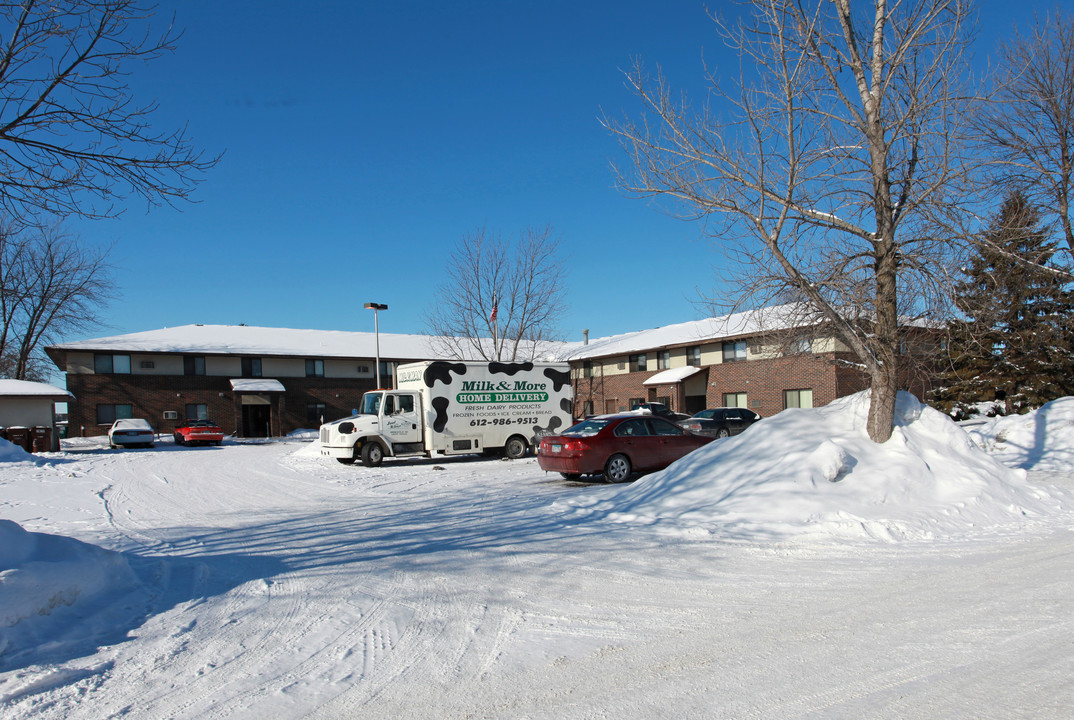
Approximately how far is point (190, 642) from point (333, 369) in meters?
44.2

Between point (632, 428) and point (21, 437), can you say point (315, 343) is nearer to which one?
point (21, 437)

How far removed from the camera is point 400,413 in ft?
68.4

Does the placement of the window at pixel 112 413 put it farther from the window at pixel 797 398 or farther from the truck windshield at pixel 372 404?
the window at pixel 797 398

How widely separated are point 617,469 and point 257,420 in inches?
1482

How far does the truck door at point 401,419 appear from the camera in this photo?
2062 centimetres

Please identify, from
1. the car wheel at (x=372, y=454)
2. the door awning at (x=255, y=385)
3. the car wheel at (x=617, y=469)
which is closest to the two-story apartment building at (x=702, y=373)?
the car wheel at (x=617, y=469)

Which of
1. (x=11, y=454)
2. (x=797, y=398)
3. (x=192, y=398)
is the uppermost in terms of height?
(x=192, y=398)

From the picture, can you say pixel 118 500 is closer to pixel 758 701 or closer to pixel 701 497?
pixel 701 497

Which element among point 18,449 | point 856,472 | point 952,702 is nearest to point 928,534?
point 856,472

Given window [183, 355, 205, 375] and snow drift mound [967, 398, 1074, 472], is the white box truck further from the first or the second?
window [183, 355, 205, 375]

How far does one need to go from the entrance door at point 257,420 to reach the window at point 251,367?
2.13 m

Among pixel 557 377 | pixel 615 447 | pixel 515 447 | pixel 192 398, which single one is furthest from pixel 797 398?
pixel 192 398

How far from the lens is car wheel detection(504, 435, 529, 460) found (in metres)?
22.6

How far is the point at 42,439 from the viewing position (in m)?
29.9
